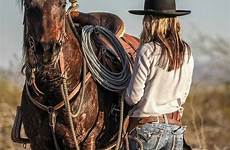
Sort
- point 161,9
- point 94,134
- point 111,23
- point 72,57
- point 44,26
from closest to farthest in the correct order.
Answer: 1. point 44,26
2. point 161,9
3. point 72,57
4. point 94,134
5. point 111,23

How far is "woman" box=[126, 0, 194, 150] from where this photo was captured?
6.26 meters

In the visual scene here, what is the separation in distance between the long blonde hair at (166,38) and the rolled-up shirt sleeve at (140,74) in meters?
0.09

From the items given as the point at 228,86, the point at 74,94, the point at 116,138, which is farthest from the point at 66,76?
the point at 228,86

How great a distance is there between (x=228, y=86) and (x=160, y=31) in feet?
48.8

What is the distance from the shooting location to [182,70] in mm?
6359

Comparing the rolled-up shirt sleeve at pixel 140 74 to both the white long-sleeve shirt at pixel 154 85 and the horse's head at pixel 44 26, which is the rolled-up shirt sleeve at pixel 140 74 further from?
the horse's head at pixel 44 26

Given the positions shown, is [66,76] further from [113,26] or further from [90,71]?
[113,26]

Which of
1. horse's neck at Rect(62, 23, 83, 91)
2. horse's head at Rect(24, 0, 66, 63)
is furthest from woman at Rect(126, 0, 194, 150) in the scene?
horse's head at Rect(24, 0, 66, 63)

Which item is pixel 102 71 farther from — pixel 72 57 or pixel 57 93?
pixel 57 93

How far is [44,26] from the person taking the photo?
580cm

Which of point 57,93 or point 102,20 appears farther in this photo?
point 102,20

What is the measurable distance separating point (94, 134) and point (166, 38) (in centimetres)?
100

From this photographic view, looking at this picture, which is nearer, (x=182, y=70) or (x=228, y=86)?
(x=182, y=70)

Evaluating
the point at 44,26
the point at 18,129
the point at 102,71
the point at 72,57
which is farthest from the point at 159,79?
the point at 18,129
